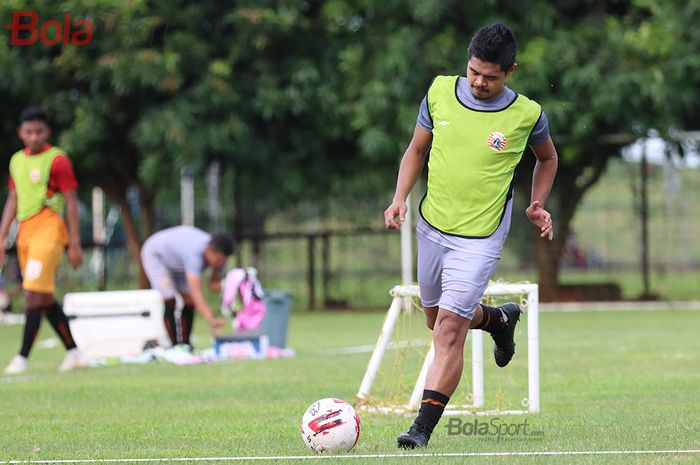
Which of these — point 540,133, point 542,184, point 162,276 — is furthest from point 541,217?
point 162,276

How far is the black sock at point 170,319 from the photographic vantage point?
14.7 m

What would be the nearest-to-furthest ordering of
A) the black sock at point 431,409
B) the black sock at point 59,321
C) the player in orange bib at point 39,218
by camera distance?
the black sock at point 431,409, the player in orange bib at point 39,218, the black sock at point 59,321

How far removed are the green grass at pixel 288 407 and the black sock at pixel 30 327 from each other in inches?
14.5

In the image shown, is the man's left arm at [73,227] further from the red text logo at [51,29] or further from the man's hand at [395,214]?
the red text logo at [51,29]

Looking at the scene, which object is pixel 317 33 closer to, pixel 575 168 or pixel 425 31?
pixel 425 31

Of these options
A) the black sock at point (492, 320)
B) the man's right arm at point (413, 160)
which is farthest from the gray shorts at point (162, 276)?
the man's right arm at point (413, 160)

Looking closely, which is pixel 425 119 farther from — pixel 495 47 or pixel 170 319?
pixel 170 319

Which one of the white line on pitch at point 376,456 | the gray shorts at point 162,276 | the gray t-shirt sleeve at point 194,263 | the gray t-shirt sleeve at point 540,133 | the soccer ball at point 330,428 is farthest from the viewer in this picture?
the gray shorts at point 162,276

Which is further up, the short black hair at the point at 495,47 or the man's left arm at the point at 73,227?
the short black hair at the point at 495,47

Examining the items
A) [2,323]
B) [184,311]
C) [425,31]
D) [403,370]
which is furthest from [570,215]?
[403,370]

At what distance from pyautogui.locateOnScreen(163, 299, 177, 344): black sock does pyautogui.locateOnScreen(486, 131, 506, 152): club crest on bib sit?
8.15 meters

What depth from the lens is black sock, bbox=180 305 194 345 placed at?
14.7 m

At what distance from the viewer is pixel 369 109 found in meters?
22.5
